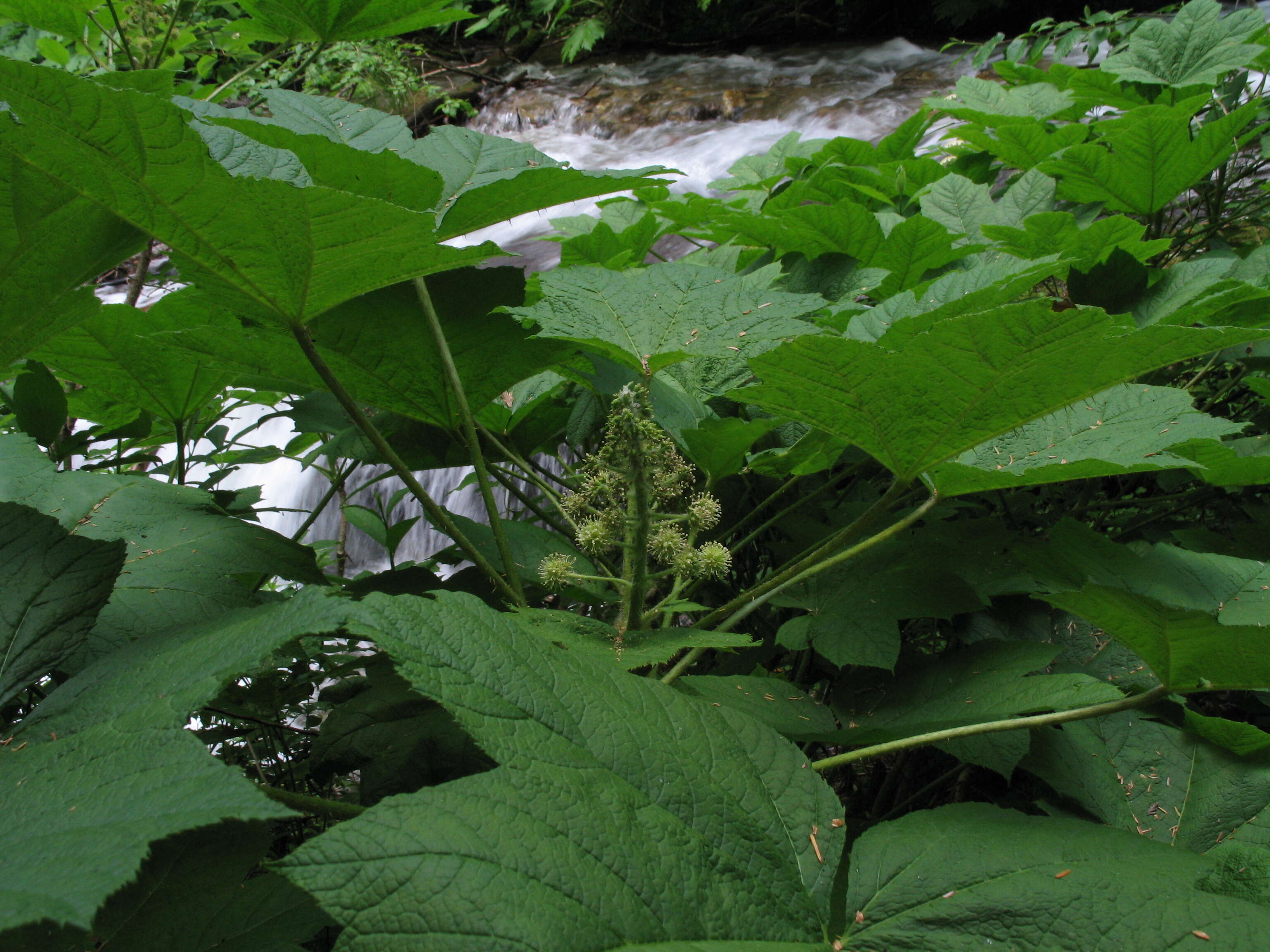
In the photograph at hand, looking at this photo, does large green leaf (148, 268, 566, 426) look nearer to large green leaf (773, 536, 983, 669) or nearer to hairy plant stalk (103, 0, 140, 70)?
large green leaf (773, 536, 983, 669)

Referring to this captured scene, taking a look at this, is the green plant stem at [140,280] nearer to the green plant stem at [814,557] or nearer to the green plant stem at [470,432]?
the green plant stem at [470,432]

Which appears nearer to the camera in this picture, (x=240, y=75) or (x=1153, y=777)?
(x=1153, y=777)

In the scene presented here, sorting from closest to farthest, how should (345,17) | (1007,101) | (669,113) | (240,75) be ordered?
(345,17) → (240,75) → (1007,101) → (669,113)

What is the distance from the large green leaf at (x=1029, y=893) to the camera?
0.47m

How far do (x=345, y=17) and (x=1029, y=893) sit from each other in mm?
1356

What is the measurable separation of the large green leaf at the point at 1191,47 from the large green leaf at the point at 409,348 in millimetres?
1512

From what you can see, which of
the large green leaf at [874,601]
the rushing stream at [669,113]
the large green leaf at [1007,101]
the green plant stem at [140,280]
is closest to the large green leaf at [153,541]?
the large green leaf at [874,601]

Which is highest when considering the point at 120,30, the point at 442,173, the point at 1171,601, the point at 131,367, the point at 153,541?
the point at 120,30

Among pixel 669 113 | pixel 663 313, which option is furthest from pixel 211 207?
pixel 669 113

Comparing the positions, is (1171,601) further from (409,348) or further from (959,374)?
(409,348)

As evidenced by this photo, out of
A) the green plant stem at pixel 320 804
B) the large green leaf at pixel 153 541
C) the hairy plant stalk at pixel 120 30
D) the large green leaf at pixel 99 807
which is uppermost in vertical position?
the hairy plant stalk at pixel 120 30

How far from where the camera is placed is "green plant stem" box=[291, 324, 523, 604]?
0.75 metres

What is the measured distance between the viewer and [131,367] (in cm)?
104

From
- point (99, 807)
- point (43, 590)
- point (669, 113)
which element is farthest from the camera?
point (669, 113)
